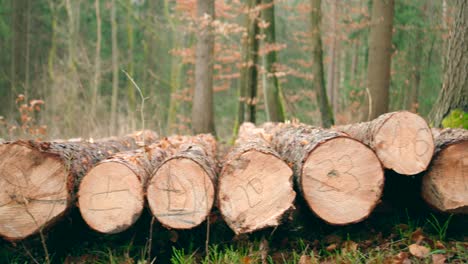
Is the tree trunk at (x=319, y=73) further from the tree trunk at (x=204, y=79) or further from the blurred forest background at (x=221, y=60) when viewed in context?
the tree trunk at (x=204, y=79)

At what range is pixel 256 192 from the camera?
140 inches

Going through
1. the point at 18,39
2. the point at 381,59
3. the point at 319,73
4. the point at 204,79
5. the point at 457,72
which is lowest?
the point at 204,79

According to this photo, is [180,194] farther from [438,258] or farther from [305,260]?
[438,258]

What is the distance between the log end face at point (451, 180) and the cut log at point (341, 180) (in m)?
0.50

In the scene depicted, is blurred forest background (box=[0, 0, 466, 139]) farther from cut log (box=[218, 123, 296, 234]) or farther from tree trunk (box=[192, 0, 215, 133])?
cut log (box=[218, 123, 296, 234])

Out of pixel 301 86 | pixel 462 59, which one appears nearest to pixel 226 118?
pixel 301 86

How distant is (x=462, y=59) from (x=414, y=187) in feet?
8.57

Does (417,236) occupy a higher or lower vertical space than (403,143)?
lower

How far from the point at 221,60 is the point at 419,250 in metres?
15.9

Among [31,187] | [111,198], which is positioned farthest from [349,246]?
[31,187]

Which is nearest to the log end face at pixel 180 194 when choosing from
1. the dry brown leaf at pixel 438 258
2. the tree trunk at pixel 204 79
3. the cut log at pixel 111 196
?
the cut log at pixel 111 196

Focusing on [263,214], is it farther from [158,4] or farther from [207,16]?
[158,4]

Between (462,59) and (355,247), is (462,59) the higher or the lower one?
the higher one

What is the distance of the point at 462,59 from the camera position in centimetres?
570
